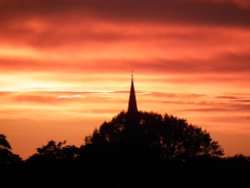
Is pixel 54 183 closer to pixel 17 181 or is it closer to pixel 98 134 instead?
pixel 17 181

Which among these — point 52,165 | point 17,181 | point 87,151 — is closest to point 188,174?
point 87,151

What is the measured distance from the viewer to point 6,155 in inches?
918

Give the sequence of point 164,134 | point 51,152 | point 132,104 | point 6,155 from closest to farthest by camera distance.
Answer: point 6,155, point 51,152, point 164,134, point 132,104

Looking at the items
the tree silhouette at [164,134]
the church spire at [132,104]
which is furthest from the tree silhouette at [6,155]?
the church spire at [132,104]

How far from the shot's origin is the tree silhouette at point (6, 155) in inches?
901

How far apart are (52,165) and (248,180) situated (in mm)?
18518

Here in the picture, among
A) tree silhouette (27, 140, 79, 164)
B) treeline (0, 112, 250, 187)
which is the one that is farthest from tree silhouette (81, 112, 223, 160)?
tree silhouette (27, 140, 79, 164)

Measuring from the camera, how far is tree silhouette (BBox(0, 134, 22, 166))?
2288 centimetres

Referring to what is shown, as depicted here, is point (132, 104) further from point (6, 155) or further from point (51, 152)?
point (6, 155)

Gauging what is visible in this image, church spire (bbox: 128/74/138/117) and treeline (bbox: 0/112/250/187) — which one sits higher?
church spire (bbox: 128/74/138/117)

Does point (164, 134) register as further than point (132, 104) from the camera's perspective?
No

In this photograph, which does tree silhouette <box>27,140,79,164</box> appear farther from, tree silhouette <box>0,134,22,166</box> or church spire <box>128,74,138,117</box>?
church spire <box>128,74,138,117</box>

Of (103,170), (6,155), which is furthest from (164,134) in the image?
(6,155)

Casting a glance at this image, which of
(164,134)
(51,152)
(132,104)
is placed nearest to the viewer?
(51,152)
